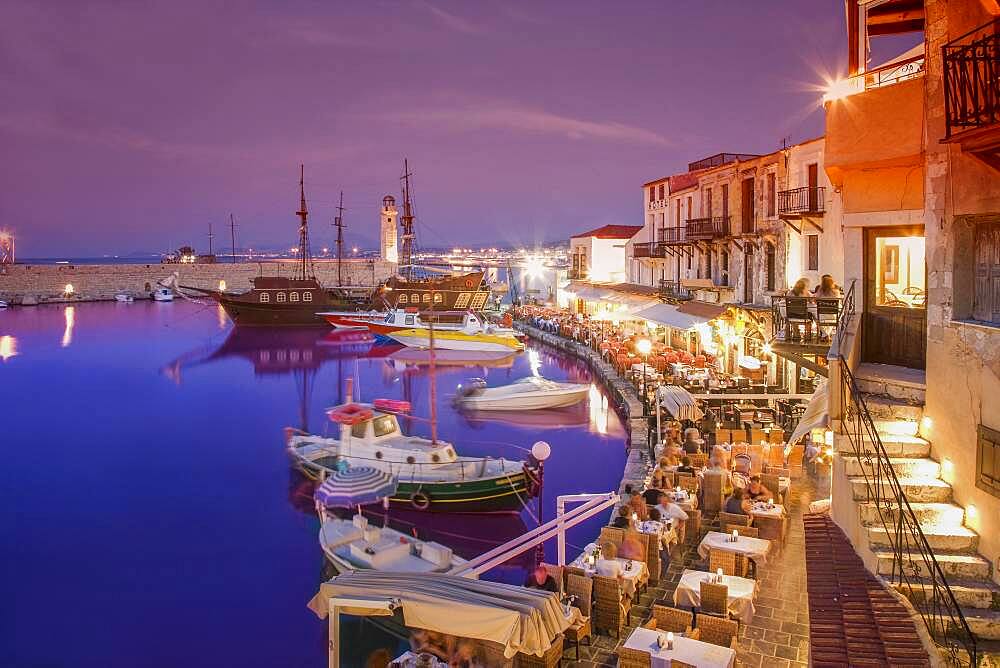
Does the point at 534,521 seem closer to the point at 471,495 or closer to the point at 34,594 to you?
the point at 471,495

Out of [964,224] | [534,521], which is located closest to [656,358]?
[534,521]

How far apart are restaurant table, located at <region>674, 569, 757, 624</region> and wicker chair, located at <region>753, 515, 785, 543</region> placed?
1.44 m

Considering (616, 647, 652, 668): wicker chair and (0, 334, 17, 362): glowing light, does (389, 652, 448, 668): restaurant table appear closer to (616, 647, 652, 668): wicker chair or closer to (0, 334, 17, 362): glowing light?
(616, 647, 652, 668): wicker chair

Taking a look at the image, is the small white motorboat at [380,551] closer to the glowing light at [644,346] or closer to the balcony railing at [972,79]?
the balcony railing at [972,79]

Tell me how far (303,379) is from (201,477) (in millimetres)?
17232

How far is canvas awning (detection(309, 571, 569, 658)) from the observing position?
560cm

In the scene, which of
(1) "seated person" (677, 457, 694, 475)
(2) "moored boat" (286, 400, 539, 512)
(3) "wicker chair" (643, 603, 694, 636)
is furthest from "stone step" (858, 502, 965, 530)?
(2) "moored boat" (286, 400, 539, 512)

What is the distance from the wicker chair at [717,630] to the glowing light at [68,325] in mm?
55019

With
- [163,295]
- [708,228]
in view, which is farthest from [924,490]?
[163,295]

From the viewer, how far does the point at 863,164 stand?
738cm

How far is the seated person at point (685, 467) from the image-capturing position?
38.0 feet

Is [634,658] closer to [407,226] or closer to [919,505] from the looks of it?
[919,505]

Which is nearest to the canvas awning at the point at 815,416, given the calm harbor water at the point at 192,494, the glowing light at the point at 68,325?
the calm harbor water at the point at 192,494

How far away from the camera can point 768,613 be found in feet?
24.4
